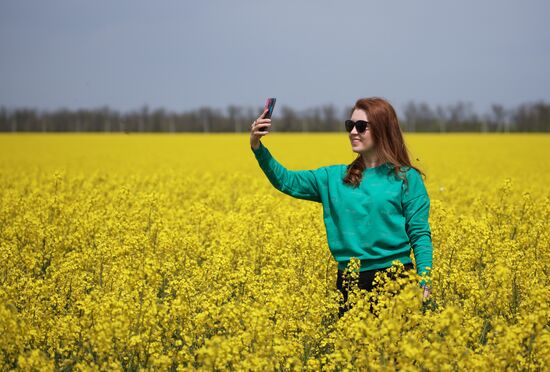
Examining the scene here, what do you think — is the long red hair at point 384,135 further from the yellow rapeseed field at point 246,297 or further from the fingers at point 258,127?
the yellow rapeseed field at point 246,297

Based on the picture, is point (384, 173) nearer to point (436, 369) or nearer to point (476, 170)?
point (436, 369)

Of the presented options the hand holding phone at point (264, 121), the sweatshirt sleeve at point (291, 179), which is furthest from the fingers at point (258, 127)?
the sweatshirt sleeve at point (291, 179)

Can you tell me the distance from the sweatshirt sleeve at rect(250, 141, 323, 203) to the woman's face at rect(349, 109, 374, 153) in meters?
0.37

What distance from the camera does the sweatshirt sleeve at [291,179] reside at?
4.28m

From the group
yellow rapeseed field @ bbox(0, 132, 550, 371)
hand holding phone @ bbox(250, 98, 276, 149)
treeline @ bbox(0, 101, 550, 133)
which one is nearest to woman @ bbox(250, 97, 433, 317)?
hand holding phone @ bbox(250, 98, 276, 149)

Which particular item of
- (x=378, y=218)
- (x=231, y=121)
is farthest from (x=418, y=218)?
(x=231, y=121)

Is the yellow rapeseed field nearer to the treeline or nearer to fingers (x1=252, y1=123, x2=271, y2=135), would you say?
fingers (x1=252, y1=123, x2=271, y2=135)

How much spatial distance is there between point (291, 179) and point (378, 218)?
0.66 m

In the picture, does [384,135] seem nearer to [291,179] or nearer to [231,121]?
[291,179]

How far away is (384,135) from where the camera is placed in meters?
4.19

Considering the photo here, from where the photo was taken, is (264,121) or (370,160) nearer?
(264,121)

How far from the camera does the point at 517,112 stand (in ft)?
300

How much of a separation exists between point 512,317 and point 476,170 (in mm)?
18535

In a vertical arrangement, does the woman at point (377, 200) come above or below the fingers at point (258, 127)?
below
